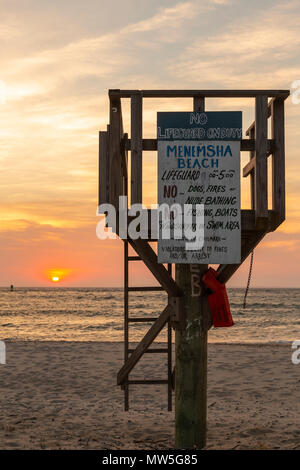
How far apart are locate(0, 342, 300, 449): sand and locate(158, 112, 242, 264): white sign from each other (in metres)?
2.69

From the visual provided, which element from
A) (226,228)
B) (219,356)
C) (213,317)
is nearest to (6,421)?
(213,317)

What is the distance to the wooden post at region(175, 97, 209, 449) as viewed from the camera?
21.0 feet

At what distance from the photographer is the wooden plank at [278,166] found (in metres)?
6.22

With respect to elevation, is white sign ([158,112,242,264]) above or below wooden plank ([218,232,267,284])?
above

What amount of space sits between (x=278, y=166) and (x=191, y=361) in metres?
2.51

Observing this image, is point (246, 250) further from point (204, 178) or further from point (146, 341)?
point (146, 341)

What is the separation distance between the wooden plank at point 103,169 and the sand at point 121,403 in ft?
10.8

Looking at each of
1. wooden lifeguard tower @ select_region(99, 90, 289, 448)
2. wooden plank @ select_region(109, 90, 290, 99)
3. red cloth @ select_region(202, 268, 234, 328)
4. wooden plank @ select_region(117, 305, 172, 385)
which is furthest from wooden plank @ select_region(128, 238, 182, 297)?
wooden plank @ select_region(109, 90, 290, 99)

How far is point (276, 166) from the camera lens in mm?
6238

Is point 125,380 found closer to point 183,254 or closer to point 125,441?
point 125,441

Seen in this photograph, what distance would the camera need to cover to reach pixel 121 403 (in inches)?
398

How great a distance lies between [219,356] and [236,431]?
26.5 ft

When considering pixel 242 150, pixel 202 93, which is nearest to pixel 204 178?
pixel 242 150

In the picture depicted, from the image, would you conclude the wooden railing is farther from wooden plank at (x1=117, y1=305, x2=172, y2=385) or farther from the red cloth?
wooden plank at (x1=117, y1=305, x2=172, y2=385)
